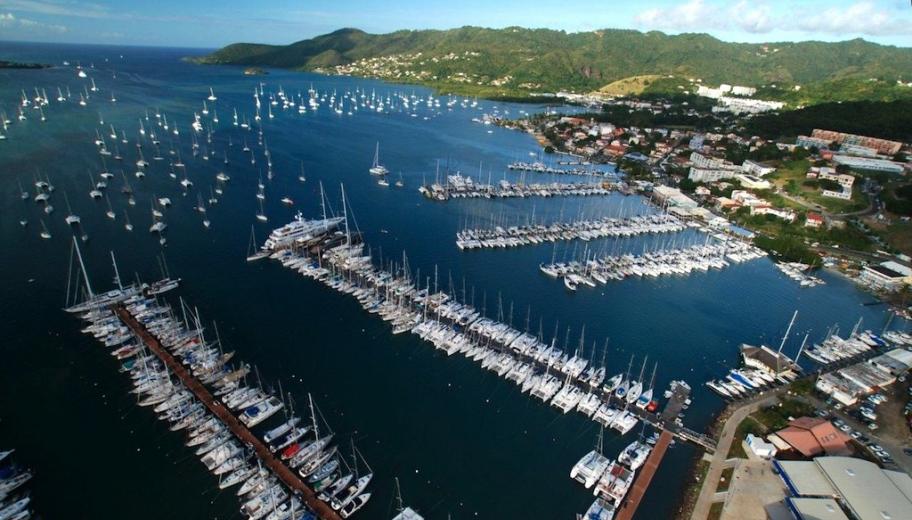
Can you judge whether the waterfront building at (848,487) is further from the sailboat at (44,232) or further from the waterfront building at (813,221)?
the sailboat at (44,232)

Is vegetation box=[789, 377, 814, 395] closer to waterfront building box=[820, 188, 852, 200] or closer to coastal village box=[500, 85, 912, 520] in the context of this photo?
coastal village box=[500, 85, 912, 520]

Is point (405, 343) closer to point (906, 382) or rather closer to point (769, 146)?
point (906, 382)

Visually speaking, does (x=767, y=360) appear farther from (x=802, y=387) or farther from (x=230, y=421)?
(x=230, y=421)

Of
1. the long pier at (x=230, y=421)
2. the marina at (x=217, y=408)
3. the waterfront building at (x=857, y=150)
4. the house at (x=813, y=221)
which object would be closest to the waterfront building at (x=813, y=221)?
the house at (x=813, y=221)

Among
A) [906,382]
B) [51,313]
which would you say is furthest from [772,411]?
[51,313]

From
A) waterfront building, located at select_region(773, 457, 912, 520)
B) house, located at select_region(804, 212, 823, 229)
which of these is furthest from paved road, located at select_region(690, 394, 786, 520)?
house, located at select_region(804, 212, 823, 229)

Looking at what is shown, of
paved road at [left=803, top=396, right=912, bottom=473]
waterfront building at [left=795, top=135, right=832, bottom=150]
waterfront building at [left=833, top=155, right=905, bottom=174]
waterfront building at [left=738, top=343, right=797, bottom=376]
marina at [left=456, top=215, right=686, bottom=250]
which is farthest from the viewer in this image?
waterfront building at [left=795, top=135, right=832, bottom=150]

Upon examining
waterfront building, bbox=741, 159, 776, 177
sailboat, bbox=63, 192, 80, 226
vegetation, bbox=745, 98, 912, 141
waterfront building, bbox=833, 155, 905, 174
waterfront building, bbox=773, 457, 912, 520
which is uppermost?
vegetation, bbox=745, 98, 912, 141
